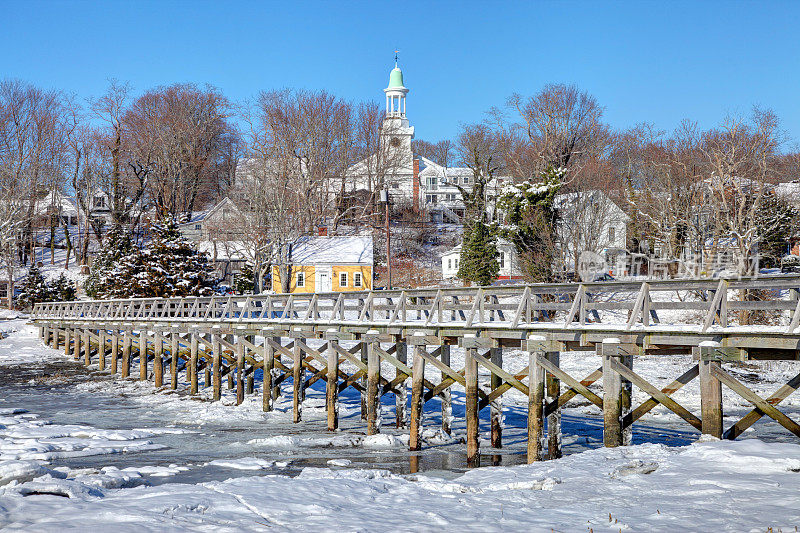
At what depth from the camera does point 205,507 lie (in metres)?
8.88

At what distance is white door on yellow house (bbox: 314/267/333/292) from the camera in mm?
55875

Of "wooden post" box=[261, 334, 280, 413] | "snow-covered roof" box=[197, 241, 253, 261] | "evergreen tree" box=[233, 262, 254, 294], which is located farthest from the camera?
"evergreen tree" box=[233, 262, 254, 294]

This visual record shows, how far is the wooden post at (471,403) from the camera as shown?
15.2 m

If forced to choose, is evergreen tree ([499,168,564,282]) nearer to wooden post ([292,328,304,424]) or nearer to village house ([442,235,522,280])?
village house ([442,235,522,280])

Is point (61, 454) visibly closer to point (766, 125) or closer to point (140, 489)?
point (140, 489)

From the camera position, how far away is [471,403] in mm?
15625

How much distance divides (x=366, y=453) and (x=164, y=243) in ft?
105

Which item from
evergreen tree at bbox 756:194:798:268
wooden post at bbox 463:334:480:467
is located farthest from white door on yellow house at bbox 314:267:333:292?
wooden post at bbox 463:334:480:467

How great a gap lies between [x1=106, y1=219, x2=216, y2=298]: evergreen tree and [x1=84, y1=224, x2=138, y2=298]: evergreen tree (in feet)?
3.59

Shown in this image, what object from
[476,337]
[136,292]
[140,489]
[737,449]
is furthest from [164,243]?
[737,449]

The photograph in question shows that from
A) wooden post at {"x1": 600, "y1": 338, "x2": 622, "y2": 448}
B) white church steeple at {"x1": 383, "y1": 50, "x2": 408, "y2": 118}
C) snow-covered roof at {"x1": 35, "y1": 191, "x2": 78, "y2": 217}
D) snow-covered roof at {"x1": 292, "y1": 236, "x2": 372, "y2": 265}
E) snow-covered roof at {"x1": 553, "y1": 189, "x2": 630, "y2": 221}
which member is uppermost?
white church steeple at {"x1": 383, "y1": 50, "x2": 408, "y2": 118}

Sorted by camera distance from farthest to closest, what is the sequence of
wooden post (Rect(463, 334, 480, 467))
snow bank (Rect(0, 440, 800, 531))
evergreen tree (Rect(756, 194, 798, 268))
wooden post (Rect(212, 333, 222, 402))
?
evergreen tree (Rect(756, 194, 798, 268)), wooden post (Rect(212, 333, 222, 402)), wooden post (Rect(463, 334, 480, 467)), snow bank (Rect(0, 440, 800, 531))

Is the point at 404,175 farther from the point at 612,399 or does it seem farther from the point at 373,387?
the point at 612,399

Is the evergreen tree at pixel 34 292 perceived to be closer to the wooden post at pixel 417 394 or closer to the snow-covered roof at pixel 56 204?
the snow-covered roof at pixel 56 204
